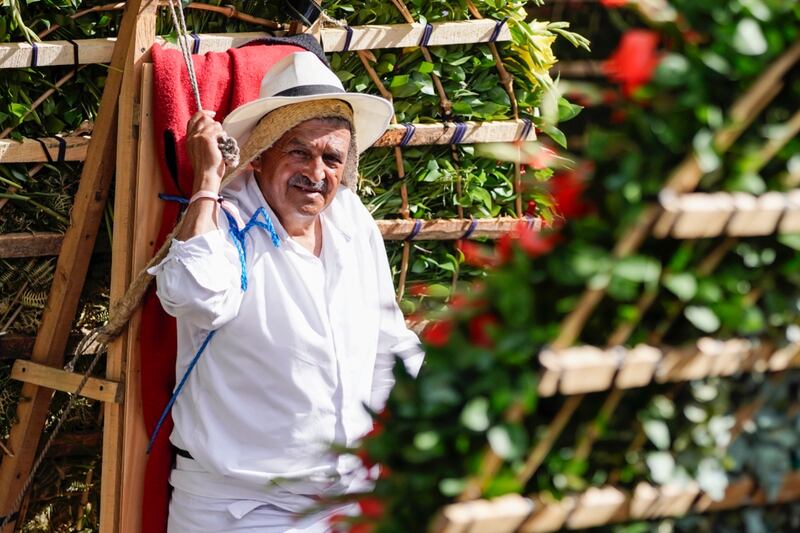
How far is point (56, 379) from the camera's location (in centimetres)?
311

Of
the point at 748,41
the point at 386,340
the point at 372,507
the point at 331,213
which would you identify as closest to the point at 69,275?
the point at 331,213

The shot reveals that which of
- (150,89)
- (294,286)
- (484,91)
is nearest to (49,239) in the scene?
(150,89)

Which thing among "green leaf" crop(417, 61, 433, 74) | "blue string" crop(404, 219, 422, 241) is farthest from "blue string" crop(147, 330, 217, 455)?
"green leaf" crop(417, 61, 433, 74)

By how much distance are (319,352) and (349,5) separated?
3.78 feet

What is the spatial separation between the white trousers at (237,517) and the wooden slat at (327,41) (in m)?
1.19

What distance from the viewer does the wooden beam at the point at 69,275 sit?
300cm

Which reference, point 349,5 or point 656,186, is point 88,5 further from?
point 656,186

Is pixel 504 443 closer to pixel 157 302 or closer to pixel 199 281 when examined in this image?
pixel 199 281

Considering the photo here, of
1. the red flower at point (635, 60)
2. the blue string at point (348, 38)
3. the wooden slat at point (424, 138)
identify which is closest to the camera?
the red flower at point (635, 60)

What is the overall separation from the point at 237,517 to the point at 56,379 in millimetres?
678

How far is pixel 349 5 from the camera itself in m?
3.44

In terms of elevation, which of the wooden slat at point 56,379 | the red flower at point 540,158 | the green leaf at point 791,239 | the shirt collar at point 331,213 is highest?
the red flower at point 540,158

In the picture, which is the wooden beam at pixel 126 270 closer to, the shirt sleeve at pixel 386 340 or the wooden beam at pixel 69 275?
the wooden beam at pixel 69 275

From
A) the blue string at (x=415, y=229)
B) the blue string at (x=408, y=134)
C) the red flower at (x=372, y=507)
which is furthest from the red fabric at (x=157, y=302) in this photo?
the red flower at (x=372, y=507)
